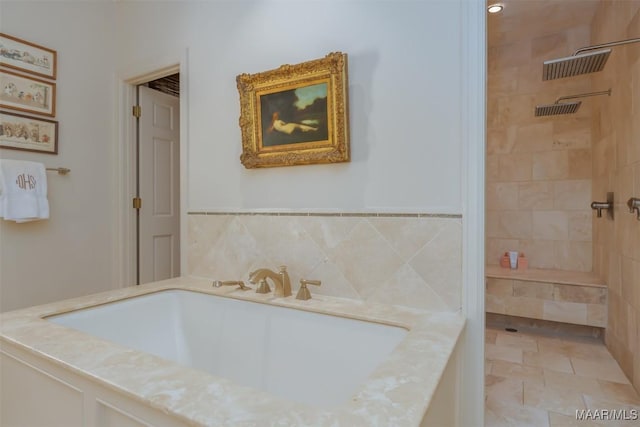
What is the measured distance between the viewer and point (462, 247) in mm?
1367

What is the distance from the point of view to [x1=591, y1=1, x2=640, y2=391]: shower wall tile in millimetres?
2029

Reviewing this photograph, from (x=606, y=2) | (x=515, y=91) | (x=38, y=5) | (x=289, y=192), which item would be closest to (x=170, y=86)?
(x=38, y=5)

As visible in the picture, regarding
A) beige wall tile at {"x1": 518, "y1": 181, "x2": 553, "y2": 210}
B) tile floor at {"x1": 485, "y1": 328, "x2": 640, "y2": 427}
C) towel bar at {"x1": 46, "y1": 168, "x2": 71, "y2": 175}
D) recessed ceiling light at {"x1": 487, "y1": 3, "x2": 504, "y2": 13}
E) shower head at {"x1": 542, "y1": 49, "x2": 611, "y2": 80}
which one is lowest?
tile floor at {"x1": 485, "y1": 328, "x2": 640, "y2": 427}

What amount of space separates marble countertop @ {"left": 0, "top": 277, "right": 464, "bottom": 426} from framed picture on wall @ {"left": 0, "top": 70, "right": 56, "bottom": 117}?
1.41 metres

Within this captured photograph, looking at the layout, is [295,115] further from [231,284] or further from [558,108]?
[558,108]

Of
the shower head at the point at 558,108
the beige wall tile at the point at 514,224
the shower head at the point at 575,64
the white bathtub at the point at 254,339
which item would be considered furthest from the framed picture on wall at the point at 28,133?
the beige wall tile at the point at 514,224

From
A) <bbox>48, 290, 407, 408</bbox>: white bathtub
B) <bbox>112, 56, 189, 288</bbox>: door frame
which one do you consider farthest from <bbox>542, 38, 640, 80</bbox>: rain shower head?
<bbox>112, 56, 189, 288</bbox>: door frame

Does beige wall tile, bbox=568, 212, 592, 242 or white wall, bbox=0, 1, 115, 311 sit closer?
white wall, bbox=0, 1, 115, 311

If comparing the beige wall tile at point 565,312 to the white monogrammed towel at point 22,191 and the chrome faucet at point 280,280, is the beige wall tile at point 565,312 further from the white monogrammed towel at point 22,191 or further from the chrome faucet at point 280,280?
the white monogrammed towel at point 22,191

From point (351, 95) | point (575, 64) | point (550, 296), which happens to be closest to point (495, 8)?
point (575, 64)

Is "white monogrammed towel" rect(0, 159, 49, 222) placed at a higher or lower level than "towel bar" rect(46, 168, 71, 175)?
lower

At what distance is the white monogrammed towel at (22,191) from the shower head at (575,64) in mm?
3245

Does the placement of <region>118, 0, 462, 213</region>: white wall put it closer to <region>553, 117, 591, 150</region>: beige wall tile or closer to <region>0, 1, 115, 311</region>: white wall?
<region>0, 1, 115, 311</region>: white wall

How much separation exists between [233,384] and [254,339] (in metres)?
0.79
